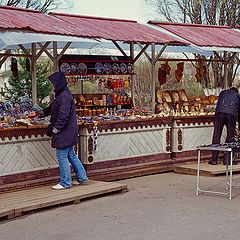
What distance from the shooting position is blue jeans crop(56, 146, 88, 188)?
28.7ft

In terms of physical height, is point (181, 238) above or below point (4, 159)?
below

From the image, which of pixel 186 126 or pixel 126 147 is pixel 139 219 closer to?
pixel 126 147

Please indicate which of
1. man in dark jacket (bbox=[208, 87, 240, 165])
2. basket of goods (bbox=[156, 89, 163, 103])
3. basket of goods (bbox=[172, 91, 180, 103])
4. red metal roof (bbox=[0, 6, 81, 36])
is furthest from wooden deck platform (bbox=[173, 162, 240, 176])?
red metal roof (bbox=[0, 6, 81, 36])

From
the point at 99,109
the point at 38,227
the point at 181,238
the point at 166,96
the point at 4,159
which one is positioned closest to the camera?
the point at 181,238

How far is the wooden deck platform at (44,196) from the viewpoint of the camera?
763 centimetres

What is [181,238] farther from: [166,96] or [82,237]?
[166,96]

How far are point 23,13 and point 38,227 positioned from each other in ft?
16.8

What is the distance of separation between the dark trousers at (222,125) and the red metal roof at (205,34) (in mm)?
1779

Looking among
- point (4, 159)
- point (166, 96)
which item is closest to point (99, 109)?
point (166, 96)

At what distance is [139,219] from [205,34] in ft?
24.2

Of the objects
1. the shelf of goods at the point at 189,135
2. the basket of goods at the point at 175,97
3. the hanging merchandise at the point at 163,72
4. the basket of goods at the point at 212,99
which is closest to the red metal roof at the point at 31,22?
the shelf of goods at the point at 189,135

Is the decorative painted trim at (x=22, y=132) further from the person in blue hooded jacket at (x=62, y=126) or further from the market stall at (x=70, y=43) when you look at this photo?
the person in blue hooded jacket at (x=62, y=126)

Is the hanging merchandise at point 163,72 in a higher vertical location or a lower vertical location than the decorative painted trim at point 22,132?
higher

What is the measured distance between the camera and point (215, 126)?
1152 cm
